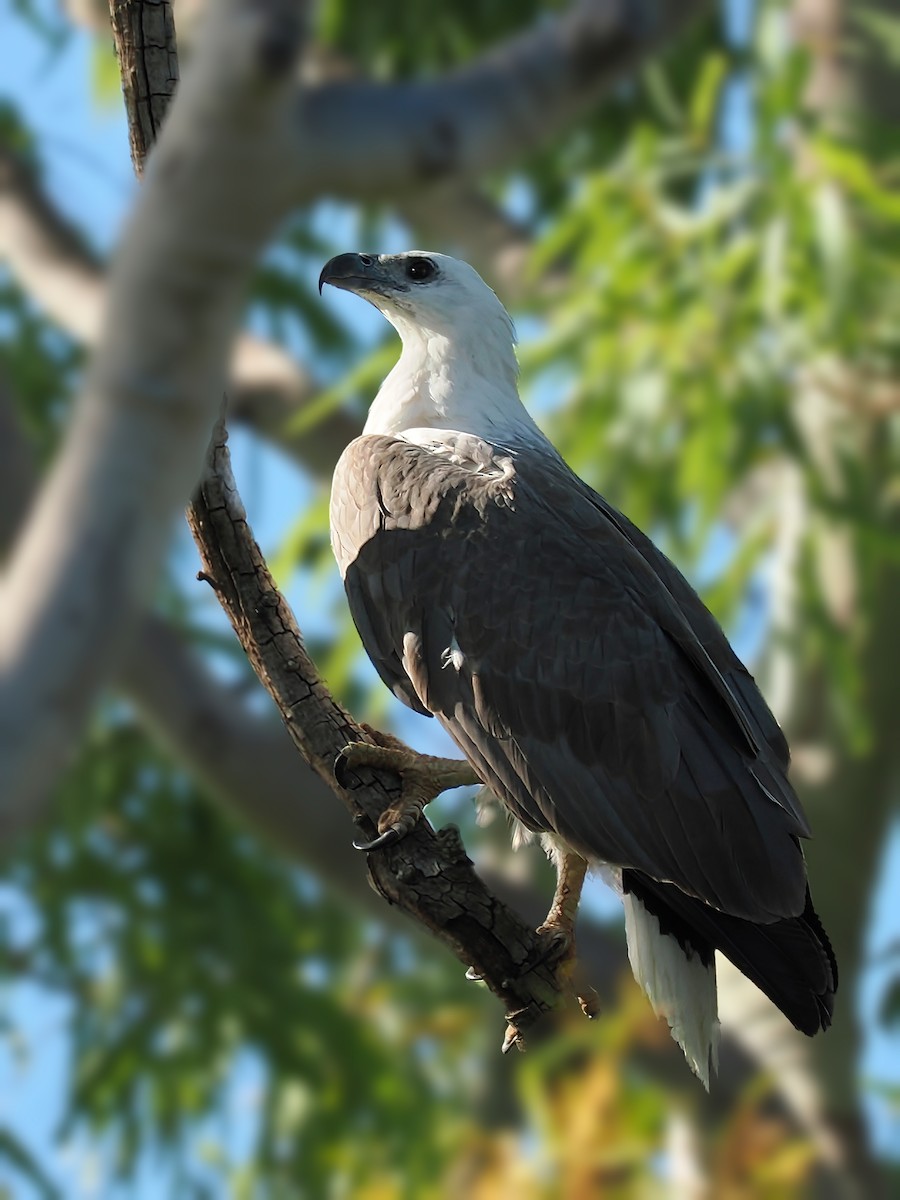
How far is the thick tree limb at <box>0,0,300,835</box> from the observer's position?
7285 mm

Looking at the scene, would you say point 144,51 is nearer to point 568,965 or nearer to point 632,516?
point 568,965

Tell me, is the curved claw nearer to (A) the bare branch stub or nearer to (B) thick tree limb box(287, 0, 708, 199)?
(A) the bare branch stub

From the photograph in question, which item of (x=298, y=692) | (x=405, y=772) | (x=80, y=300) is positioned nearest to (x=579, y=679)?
(x=405, y=772)

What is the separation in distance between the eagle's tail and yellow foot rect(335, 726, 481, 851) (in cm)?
46


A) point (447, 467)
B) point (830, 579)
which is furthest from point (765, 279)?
point (447, 467)

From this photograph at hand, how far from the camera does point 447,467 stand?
13.4 feet

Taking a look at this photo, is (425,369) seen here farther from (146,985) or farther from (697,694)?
(146,985)

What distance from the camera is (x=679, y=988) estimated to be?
3.66 m

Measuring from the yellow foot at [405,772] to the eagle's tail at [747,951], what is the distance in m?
0.46

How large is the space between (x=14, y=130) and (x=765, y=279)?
548cm

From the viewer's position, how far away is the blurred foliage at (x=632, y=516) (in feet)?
28.4

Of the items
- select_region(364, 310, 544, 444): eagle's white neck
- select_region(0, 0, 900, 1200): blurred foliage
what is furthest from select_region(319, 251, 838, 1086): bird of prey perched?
select_region(0, 0, 900, 1200): blurred foliage

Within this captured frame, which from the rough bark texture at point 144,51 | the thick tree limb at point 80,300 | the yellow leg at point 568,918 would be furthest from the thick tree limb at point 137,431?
the thick tree limb at point 80,300

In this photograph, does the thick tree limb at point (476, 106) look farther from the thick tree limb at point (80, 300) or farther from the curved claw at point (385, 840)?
the curved claw at point (385, 840)
